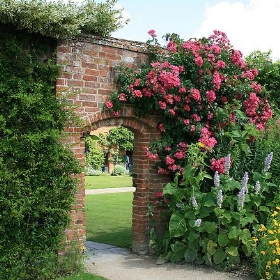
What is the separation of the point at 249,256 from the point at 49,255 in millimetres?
2903

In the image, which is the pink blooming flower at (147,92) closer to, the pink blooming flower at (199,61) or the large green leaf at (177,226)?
the pink blooming flower at (199,61)

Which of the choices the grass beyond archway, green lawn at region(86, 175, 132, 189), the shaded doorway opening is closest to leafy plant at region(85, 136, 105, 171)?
green lawn at region(86, 175, 132, 189)

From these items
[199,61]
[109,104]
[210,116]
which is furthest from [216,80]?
[109,104]

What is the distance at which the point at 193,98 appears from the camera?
291 inches

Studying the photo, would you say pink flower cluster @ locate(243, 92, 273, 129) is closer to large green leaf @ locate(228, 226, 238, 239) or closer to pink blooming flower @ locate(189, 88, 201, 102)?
pink blooming flower @ locate(189, 88, 201, 102)

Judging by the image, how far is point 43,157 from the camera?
588 centimetres

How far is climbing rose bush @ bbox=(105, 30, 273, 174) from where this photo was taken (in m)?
7.15

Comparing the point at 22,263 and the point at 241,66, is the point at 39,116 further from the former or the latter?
the point at 241,66

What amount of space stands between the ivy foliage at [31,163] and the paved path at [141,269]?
847 millimetres

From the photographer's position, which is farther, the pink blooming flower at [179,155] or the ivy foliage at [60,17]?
the pink blooming flower at [179,155]

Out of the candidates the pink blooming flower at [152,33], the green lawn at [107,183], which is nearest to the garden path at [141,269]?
the pink blooming flower at [152,33]

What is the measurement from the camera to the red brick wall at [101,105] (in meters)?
6.51

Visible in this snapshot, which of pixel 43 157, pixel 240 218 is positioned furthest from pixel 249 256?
pixel 43 157

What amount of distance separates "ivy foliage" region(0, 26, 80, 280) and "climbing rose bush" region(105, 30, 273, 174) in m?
1.25
